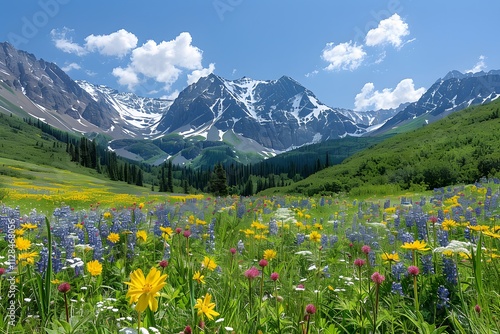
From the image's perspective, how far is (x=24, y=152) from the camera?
150m

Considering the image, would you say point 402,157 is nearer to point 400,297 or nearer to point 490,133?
point 490,133

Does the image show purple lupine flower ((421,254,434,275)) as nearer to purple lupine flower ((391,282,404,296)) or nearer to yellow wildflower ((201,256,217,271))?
purple lupine flower ((391,282,404,296))

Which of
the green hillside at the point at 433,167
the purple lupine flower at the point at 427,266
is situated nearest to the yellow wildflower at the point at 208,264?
the purple lupine flower at the point at 427,266

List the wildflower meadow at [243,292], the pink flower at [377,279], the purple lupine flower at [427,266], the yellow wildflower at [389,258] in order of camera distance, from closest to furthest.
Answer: the pink flower at [377,279] < the wildflower meadow at [243,292] < the yellow wildflower at [389,258] < the purple lupine flower at [427,266]

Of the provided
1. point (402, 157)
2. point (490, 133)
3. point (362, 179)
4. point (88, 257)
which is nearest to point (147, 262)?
point (88, 257)

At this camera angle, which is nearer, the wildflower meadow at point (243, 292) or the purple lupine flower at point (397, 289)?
the wildflower meadow at point (243, 292)

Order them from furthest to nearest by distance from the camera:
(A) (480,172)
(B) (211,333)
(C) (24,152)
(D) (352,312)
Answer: (C) (24,152) < (A) (480,172) < (D) (352,312) < (B) (211,333)

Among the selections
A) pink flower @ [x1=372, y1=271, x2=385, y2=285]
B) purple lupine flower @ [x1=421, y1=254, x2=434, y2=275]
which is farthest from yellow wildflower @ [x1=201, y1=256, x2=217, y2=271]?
purple lupine flower @ [x1=421, y1=254, x2=434, y2=275]

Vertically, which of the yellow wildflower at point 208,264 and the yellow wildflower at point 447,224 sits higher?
the yellow wildflower at point 447,224

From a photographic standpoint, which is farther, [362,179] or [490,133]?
[362,179]

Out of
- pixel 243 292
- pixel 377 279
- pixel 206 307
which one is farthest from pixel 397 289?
pixel 206 307

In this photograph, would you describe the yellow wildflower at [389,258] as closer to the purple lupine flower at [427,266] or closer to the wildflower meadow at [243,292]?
the wildflower meadow at [243,292]

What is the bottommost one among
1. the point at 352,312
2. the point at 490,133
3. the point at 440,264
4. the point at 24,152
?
the point at 352,312

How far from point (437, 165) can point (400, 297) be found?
3235cm
